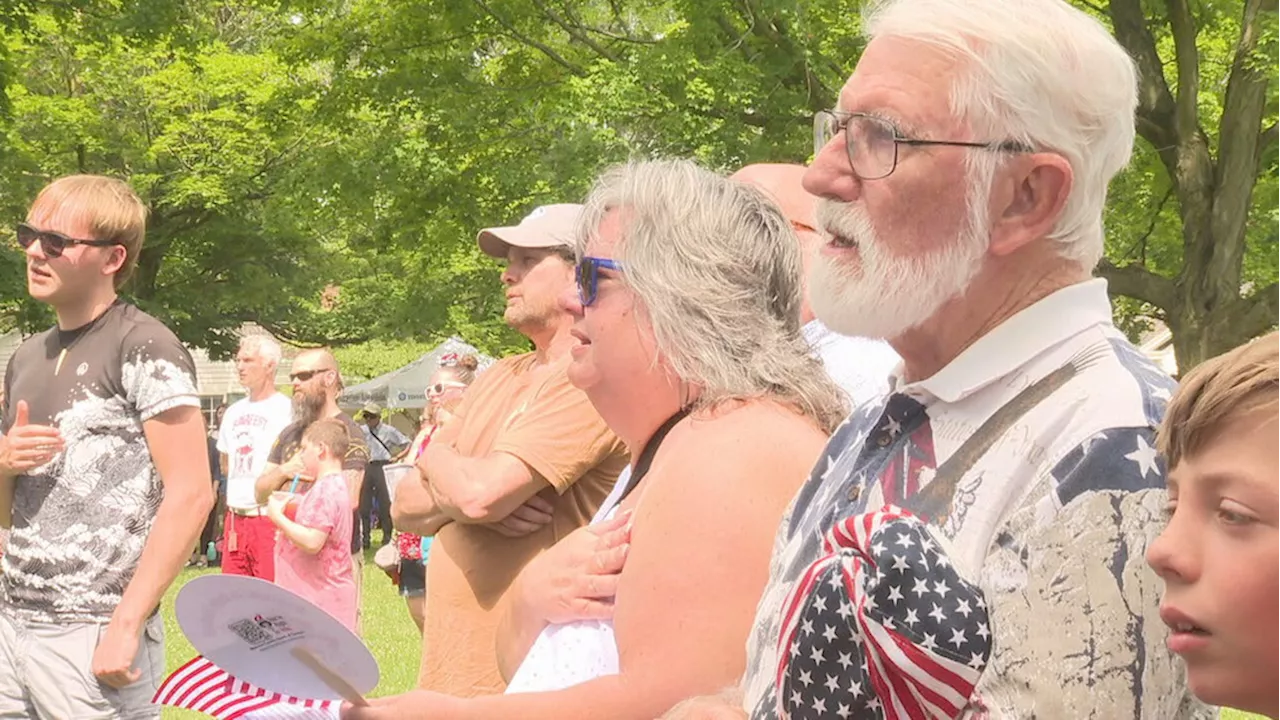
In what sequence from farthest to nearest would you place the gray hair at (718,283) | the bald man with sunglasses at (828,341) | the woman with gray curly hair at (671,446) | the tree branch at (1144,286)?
the tree branch at (1144,286) → the bald man with sunglasses at (828,341) → the gray hair at (718,283) → the woman with gray curly hair at (671,446)

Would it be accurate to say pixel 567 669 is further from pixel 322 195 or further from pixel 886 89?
pixel 322 195

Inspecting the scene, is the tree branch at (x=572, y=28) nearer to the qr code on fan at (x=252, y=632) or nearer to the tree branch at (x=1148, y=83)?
the tree branch at (x=1148, y=83)

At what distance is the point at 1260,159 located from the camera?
16.5 meters

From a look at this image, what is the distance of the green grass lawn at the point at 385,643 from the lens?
880 cm

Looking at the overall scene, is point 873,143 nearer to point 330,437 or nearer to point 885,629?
point 885,629

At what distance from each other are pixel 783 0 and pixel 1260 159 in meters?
5.80

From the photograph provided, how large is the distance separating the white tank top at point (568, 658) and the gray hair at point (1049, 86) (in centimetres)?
100

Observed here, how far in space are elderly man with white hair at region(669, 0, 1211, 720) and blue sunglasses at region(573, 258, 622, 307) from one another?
0.54 m

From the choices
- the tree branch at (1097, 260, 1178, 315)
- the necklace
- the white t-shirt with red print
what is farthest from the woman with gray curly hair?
the tree branch at (1097, 260, 1178, 315)

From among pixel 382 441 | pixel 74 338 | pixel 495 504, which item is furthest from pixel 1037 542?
pixel 382 441

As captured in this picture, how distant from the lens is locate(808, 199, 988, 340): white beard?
195 centimetres

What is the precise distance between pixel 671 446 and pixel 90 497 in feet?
7.04

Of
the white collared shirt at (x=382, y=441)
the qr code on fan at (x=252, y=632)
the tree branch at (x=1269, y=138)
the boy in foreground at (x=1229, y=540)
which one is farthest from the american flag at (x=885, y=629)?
the white collared shirt at (x=382, y=441)

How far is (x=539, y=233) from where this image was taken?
411 centimetres
